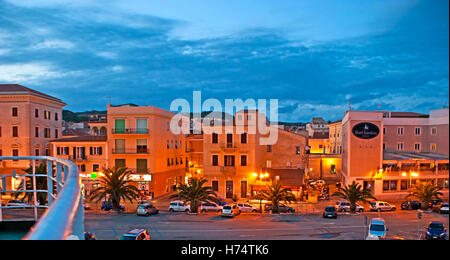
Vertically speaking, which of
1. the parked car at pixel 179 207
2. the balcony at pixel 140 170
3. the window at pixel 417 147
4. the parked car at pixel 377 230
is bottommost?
the parked car at pixel 179 207

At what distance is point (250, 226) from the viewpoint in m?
11.3

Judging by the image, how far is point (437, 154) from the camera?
14.5m

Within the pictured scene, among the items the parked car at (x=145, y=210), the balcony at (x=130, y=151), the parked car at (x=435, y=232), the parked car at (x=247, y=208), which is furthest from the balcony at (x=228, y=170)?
the parked car at (x=435, y=232)

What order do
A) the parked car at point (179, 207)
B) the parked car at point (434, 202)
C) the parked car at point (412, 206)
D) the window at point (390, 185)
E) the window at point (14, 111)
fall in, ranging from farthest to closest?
the window at point (390, 185) → the parked car at point (434, 202) → the parked car at point (412, 206) → the parked car at point (179, 207) → the window at point (14, 111)

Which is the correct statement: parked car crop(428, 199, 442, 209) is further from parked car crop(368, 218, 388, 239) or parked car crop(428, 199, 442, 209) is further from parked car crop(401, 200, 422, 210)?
parked car crop(368, 218, 388, 239)

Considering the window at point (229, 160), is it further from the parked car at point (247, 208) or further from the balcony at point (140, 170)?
the balcony at point (140, 170)

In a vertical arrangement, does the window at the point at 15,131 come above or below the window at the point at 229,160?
above

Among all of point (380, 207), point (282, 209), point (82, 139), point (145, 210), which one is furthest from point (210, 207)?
point (82, 139)

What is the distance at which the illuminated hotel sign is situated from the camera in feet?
57.8

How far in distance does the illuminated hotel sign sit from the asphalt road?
483cm

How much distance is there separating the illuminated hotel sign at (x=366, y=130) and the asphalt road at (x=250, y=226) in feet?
→ 15.8

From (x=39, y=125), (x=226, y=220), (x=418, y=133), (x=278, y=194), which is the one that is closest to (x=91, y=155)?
(x=39, y=125)

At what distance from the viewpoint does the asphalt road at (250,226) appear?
972cm
